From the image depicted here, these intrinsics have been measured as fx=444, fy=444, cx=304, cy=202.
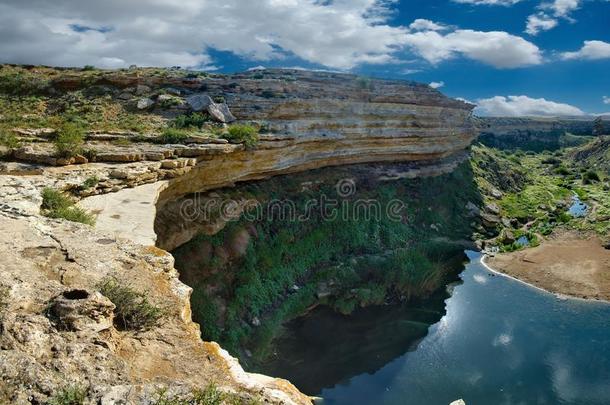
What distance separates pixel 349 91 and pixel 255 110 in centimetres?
903

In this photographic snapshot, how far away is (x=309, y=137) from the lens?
22.8m

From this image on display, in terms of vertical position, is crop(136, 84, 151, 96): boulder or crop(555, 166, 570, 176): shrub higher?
crop(136, 84, 151, 96): boulder

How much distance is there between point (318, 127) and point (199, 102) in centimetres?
662

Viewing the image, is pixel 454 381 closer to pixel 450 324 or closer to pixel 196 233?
pixel 450 324

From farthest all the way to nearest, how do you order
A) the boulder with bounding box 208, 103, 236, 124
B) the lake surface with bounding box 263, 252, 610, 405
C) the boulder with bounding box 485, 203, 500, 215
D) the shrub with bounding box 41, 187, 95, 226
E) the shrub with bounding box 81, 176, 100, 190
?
the boulder with bounding box 485, 203, 500, 215 < the boulder with bounding box 208, 103, 236, 124 < the lake surface with bounding box 263, 252, 610, 405 < the shrub with bounding box 81, 176, 100, 190 < the shrub with bounding box 41, 187, 95, 226

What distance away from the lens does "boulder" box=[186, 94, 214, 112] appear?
20000 millimetres

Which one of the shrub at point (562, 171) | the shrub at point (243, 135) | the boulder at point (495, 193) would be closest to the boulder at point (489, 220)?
the boulder at point (495, 193)

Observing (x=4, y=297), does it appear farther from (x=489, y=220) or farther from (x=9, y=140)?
(x=489, y=220)

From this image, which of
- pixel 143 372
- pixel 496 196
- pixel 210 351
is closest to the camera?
pixel 143 372

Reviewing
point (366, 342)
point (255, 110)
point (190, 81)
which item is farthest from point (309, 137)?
point (366, 342)

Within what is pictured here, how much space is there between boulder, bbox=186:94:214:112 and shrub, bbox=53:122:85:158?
6796mm

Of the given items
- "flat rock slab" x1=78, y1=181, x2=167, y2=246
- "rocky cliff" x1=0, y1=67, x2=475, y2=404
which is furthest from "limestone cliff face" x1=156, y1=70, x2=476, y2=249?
"flat rock slab" x1=78, y1=181, x2=167, y2=246

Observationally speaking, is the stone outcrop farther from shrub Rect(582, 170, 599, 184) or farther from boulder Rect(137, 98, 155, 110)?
shrub Rect(582, 170, 599, 184)

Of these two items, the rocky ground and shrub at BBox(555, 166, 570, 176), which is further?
shrub at BBox(555, 166, 570, 176)
